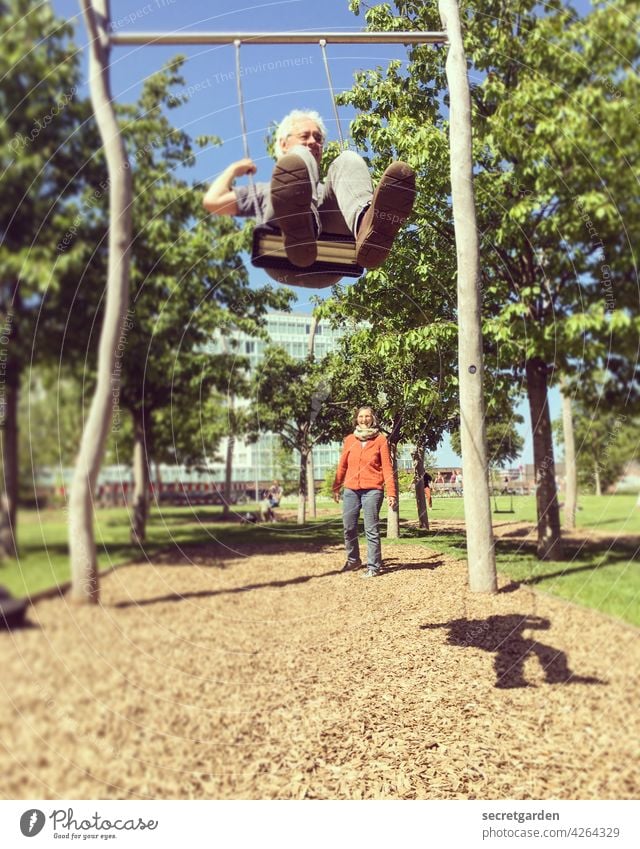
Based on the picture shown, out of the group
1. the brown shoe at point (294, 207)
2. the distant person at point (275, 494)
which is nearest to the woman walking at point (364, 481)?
the distant person at point (275, 494)

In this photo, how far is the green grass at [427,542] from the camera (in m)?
2.47

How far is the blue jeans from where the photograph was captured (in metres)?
2.62

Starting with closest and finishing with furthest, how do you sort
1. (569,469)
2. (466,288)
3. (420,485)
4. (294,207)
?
(294,207)
(420,485)
(466,288)
(569,469)

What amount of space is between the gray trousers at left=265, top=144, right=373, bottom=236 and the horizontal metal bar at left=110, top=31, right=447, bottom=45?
0.80 m

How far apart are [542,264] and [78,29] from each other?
101 inches

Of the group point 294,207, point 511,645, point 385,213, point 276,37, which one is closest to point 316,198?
point 294,207

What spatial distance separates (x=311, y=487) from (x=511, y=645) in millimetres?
1636

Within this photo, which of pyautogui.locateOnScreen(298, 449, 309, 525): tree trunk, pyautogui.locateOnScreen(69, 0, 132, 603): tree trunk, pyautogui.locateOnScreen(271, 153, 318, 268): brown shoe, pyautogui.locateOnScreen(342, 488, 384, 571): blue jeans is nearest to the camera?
pyautogui.locateOnScreen(271, 153, 318, 268): brown shoe

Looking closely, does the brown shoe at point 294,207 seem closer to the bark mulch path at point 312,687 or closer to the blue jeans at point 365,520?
the blue jeans at point 365,520

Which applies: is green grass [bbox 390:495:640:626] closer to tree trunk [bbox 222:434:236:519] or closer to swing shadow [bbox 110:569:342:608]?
swing shadow [bbox 110:569:342:608]

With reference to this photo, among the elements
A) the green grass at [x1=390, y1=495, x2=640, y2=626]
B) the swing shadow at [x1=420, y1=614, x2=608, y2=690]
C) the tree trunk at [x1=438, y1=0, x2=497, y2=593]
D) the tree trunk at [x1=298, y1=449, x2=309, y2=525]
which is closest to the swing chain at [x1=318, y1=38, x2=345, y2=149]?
the tree trunk at [x1=438, y1=0, x2=497, y2=593]

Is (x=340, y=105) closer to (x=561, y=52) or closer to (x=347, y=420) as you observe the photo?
(x=561, y=52)

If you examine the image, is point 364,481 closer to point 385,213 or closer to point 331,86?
point 385,213

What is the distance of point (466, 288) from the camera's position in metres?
2.82
